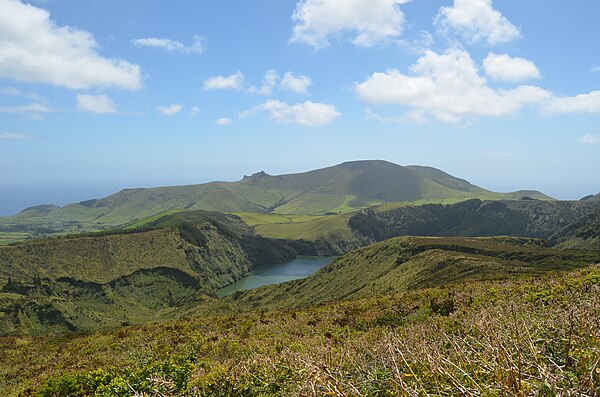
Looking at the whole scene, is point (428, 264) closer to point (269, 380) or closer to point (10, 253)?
point (269, 380)

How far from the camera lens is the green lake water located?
153625 millimetres

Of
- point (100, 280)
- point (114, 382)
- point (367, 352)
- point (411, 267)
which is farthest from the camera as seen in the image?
point (100, 280)

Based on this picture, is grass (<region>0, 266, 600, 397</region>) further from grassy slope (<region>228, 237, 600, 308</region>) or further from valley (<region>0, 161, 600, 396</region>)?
grassy slope (<region>228, 237, 600, 308</region>)

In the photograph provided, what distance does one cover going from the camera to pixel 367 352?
8.75 m

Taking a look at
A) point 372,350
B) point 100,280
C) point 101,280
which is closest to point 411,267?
point 372,350

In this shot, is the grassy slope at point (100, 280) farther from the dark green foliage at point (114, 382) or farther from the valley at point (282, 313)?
the dark green foliage at point (114, 382)

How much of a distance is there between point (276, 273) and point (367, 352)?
550ft

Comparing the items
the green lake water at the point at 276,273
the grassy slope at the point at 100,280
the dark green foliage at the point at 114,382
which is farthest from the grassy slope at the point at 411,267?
the green lake water at the point at 276,273

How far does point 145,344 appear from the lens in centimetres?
2364

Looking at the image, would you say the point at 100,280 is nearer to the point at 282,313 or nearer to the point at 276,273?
the point at 276,273

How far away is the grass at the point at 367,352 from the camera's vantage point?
4047 millimetres

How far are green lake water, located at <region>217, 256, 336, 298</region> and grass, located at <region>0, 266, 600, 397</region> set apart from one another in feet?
388

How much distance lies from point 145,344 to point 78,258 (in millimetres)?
117870

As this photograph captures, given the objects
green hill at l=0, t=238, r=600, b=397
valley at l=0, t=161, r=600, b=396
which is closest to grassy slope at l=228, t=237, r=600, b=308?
valley at l=0, t=161, r=600, b=396
